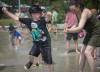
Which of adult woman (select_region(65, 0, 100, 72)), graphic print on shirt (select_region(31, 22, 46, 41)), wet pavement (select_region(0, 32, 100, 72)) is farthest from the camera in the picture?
wet pavement (select_region(0, 32, 100, 72))

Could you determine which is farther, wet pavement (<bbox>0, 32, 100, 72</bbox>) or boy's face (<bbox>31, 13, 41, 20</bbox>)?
wet pavement (<bbox>0, 32, 100, 72</bbox>)

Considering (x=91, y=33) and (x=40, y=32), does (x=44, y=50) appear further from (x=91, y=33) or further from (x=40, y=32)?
(x=91, y=33)

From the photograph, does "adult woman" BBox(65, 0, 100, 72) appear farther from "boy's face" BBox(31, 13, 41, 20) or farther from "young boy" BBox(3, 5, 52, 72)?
"boy's face" BBox(31, 13, 41, 20)

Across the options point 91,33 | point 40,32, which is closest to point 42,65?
point 40,32

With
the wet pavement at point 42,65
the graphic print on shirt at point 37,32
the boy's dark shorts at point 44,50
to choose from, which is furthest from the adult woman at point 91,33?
the wet pavement at point 42,65

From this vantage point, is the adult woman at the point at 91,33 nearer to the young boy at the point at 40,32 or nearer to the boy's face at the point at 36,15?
the young boy at the point at 40,32

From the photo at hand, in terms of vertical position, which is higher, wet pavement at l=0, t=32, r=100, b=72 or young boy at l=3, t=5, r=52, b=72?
young boy at l=3, t=5, r=52, b=72

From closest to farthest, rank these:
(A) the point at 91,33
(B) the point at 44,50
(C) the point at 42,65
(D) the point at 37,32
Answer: (A) the point at 91,33 → (D) the point at 37,32 → (B) the point at 44,50 → (C) the point at 42,65

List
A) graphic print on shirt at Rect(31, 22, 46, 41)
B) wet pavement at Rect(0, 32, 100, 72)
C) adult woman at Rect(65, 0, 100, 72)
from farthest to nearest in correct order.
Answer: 1. wet pavement at Rect(0, 32, 100, 72)
2. graphic print on shirt at Rect(31, 22, 46, 41)
3. adult woman at Rect(65, 0, 100, 72)

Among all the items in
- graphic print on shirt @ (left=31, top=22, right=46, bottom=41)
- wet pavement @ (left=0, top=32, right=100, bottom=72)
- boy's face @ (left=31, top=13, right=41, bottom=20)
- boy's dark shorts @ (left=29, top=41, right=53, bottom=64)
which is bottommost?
wet pavement @ (left=0, top=32, right=100, bottom=72)

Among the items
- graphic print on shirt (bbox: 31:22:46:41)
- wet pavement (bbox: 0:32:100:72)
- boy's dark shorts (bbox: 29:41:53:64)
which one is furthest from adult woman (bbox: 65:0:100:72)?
wet pavement (bbox: 0:32:100:72)

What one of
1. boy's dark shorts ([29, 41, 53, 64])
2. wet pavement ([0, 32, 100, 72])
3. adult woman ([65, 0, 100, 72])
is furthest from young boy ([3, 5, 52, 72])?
wet pavement ([0, 32, 100, 72])

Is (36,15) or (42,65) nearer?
(36,15)

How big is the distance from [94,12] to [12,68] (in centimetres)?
328
